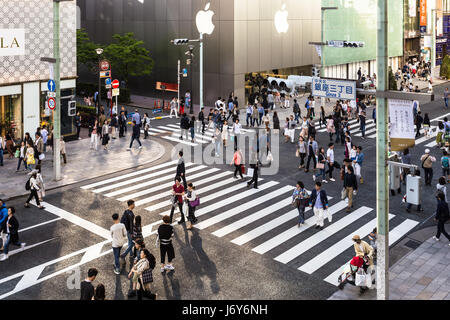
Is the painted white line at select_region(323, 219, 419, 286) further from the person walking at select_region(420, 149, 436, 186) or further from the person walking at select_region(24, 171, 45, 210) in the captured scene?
the person walking at select_region(24, 171, 45, 210)

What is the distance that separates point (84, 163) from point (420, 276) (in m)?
18.0

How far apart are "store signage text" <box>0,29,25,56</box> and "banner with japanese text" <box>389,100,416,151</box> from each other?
2266 cm

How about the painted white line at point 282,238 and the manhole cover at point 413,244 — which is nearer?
the painted white line at point 282,238

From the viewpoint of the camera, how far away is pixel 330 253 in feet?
50.2

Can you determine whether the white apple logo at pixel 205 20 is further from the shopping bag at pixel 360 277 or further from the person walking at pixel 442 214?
the shopping bag at pixel 360 277

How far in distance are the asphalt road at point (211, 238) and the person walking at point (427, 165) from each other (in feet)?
1.39

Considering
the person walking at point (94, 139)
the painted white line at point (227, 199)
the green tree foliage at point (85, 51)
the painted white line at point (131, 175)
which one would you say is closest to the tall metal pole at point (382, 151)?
the painted white line at point (227, 199)

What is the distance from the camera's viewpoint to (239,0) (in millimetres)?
43031

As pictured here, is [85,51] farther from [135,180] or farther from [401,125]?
[401,125]

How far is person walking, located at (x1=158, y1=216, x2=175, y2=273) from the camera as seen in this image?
1359 cm

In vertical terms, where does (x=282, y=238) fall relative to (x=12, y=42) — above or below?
below

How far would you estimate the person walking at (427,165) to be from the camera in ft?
70.5

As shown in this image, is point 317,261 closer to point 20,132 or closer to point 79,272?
point 79,272

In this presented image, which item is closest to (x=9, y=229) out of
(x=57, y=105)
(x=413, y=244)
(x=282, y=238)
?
(x=282, y=238)
